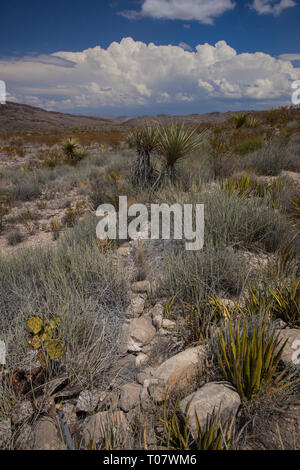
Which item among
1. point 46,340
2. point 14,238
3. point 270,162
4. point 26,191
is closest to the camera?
point 46,340

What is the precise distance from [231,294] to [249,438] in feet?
4.28

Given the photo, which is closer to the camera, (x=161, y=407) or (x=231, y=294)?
(x=161, y=407)

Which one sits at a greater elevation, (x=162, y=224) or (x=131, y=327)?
(x=162, y=224)

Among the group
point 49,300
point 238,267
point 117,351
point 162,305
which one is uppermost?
point 238,267

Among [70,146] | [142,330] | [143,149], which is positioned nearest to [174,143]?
[143,149]

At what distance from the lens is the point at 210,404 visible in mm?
1294

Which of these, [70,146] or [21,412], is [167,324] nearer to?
[21,412]

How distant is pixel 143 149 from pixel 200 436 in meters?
5.27

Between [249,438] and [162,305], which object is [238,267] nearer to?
[162,305]

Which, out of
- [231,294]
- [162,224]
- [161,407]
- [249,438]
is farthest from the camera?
[162,224]

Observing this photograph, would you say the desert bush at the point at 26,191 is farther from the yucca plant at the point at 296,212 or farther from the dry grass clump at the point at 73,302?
the yucca plant at the point at 296,212

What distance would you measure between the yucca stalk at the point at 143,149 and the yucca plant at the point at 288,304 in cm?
413

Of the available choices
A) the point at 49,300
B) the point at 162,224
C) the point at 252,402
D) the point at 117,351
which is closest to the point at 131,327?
the point at 117,351

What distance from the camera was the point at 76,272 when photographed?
2.57m
